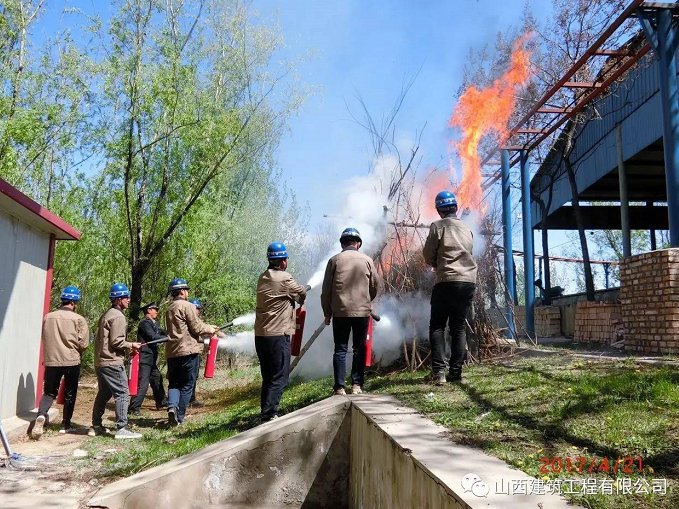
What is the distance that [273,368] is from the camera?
656 centimetres

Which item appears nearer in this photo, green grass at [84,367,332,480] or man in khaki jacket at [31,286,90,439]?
green grass at [84,367,332,480]

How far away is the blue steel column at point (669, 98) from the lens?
8.84 m

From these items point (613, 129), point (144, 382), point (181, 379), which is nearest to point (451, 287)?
point (181, 379)

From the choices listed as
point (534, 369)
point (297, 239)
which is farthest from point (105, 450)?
point (297, 239)

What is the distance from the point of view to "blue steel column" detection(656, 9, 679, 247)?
8.84 meters

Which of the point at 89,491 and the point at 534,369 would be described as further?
the point at 534,369

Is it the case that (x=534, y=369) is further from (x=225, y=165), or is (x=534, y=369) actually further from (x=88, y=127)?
(x=88, y=127)

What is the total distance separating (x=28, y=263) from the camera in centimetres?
879

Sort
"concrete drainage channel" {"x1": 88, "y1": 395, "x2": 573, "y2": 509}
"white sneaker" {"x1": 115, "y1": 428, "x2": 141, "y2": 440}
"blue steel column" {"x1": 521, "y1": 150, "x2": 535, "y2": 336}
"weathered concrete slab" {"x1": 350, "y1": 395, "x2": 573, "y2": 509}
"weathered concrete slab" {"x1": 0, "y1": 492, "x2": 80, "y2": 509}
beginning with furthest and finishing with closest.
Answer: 1. "blue steel column" {"x1": 521, "y1": 150, "x2": 535, "y2": 336}
2. "white sneaker" {"x1": 115, "y1": 428, "x2": 141, "y2": 440}
3. "weathered concrete slab" {"x1": 0, "y1": 492, "x2": 80, "y2": 509}
4. "concrete drainage channel" {"x1": 88, "y1": 395, "x2": 573, "y2": 509}
5. "weathered concrete slab" {"x1": 350, "y1": 395, "x2": 573, "y2": 509}

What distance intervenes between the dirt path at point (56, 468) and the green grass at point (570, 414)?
123 inches

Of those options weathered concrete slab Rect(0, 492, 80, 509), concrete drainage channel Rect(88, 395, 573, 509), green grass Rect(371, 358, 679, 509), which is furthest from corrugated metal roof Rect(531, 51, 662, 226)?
weathered concrete slab Rect(0, 492, 80, 509)

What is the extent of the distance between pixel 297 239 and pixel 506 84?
46.6 ft

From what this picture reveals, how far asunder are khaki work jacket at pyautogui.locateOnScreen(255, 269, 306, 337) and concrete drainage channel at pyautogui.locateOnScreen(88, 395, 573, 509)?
1163 mm

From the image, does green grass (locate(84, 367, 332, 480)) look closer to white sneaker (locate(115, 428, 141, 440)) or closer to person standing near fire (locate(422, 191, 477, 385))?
white sneaker (locate(115, 428, 141, 440))
